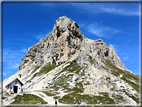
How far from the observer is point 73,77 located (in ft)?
265

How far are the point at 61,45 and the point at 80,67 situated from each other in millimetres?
42698

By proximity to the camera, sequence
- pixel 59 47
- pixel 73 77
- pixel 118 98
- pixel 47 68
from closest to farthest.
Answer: pixel 118 98, pixel 73 77, pixel 47 68, pixel 59 47

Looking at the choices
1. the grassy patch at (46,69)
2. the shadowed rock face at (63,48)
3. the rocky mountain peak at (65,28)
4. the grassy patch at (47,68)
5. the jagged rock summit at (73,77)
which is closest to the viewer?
the jagged rock summit at (73,77)

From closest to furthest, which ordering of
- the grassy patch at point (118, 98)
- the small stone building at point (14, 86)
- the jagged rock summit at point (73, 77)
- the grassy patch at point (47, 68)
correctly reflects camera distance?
the small stone building at point (14, 86) < the jagged rock summit at point (73, 77) < the grassy patch at point (118, 98) < the grassy patch at point (47, 68)

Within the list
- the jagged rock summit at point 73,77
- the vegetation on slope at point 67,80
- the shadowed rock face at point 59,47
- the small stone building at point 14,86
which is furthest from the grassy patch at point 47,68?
the small stone building at point 14,86

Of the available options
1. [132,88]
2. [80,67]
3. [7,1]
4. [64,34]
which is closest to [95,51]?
[80,67]

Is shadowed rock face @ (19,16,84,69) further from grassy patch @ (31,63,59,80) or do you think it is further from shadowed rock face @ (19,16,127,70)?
grassy patch @ (31,63,59,80)

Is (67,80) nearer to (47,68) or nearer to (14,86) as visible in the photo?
(14,86)

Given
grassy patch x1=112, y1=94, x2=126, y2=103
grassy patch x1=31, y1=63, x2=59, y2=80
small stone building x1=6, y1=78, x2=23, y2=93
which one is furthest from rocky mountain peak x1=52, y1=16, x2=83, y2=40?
small stone building x1=6, y1=78, x2=23, y2=93

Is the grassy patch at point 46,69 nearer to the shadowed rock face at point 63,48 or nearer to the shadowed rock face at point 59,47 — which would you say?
the shadowed rock face at point 63,48

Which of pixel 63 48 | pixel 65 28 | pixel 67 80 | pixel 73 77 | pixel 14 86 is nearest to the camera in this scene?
pixel 14 86

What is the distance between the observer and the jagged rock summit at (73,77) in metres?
58.3

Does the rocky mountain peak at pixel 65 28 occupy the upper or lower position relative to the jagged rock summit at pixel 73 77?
upper

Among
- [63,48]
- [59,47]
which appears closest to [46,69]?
[59,47]
